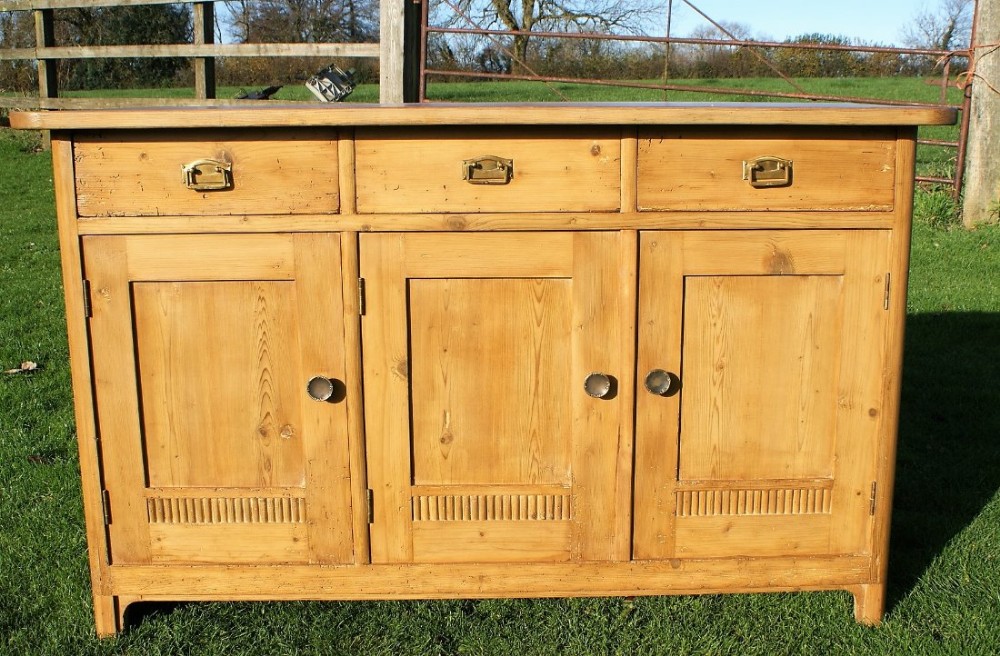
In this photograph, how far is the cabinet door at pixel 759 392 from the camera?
2.47m

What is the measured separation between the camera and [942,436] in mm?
4023

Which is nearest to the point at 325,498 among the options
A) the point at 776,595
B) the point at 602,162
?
the point at 602,162

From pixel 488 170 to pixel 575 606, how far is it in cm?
129

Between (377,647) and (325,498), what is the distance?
0.44 meters

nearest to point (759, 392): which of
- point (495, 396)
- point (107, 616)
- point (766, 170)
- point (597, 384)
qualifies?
point (597, 384)

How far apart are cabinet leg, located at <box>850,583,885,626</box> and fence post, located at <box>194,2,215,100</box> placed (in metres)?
Answer: 6.18

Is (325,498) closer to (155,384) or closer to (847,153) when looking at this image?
(155,384)

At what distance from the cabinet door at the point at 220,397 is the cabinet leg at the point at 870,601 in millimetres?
1401

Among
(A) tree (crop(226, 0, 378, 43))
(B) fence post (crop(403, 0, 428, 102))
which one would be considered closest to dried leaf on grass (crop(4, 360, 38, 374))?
(B) fence post (crop(403, 0, 428, 102))

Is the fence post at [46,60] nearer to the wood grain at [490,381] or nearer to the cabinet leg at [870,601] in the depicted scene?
the wood grain at [490,381]

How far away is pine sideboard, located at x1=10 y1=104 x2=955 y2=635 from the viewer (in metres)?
2.38

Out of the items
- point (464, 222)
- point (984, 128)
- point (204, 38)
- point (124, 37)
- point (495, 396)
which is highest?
point (124, 37)

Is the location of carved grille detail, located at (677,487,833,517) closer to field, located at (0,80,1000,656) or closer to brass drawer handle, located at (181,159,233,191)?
field, located at (0,80,1000,656)

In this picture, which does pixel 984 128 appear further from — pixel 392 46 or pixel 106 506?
pixel 106 506
